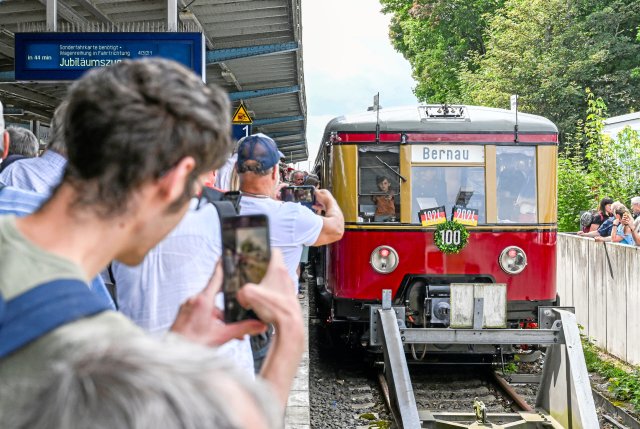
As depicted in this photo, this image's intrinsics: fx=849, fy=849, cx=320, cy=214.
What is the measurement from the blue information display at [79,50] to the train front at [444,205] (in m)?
1.91

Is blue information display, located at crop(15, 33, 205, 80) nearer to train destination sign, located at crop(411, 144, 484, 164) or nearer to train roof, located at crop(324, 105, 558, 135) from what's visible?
train roof, located at crop(324, 105, 558, 135)

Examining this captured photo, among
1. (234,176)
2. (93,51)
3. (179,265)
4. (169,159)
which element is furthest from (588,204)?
(169,159)

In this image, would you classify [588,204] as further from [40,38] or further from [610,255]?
[40,38]

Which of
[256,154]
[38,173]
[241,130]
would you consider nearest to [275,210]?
[256,154]

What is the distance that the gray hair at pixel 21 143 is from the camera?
5238mm

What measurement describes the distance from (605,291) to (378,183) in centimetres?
339

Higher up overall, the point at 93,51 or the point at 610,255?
the point at 93,51

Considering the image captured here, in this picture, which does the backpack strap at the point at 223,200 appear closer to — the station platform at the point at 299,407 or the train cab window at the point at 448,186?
the station platform at the point at 299,407

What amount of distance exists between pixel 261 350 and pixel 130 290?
2.64 feet

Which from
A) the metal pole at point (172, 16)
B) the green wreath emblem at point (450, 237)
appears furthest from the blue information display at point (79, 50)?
the green wreath emblem at point (450, 237)

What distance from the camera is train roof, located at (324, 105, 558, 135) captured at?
8.23 metres

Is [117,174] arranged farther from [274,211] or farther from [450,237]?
[450,237]

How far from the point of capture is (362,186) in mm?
8344

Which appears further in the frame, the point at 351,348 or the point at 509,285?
the point at 351,348
